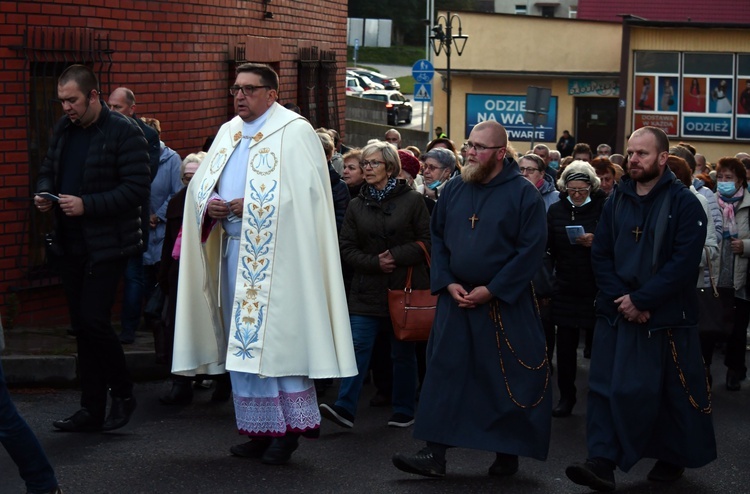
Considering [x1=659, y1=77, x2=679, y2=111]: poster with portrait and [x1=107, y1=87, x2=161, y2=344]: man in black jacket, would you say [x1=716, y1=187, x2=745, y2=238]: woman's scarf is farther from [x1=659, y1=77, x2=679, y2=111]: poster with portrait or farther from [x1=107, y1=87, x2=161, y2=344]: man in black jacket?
[x1=659, y1=77, x2=679, y2=111]: poster with portrait

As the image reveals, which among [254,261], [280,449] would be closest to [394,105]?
[254,261]

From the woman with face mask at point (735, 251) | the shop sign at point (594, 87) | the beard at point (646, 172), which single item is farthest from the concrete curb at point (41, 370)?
the shop sign at point (594, 87)

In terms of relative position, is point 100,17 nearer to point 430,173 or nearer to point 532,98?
point 430,173

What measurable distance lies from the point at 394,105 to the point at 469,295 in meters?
44.3

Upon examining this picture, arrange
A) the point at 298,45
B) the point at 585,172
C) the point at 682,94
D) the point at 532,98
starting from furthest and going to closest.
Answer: the point at 682,94, the point at 532,98, the point at 298,45, the point at 585,172

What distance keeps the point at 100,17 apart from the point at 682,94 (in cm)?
2491

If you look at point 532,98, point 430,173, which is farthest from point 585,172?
point 532,98

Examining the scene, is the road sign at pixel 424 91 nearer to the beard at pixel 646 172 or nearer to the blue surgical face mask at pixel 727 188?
the blue surgical face mask at pixel 727 188

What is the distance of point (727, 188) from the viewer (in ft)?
34.0

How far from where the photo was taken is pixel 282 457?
7.33 meters

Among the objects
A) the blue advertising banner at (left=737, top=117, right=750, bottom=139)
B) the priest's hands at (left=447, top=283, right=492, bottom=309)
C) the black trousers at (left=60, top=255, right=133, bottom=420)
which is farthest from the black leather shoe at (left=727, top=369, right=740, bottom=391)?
the blue advertising banner at (left=737, top=117, right=750, bottom=139)

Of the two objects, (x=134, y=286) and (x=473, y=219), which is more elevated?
(x=473, y=219)

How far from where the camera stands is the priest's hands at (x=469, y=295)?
7.11 metres

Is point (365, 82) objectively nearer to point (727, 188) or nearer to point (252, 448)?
point (727, 188)
